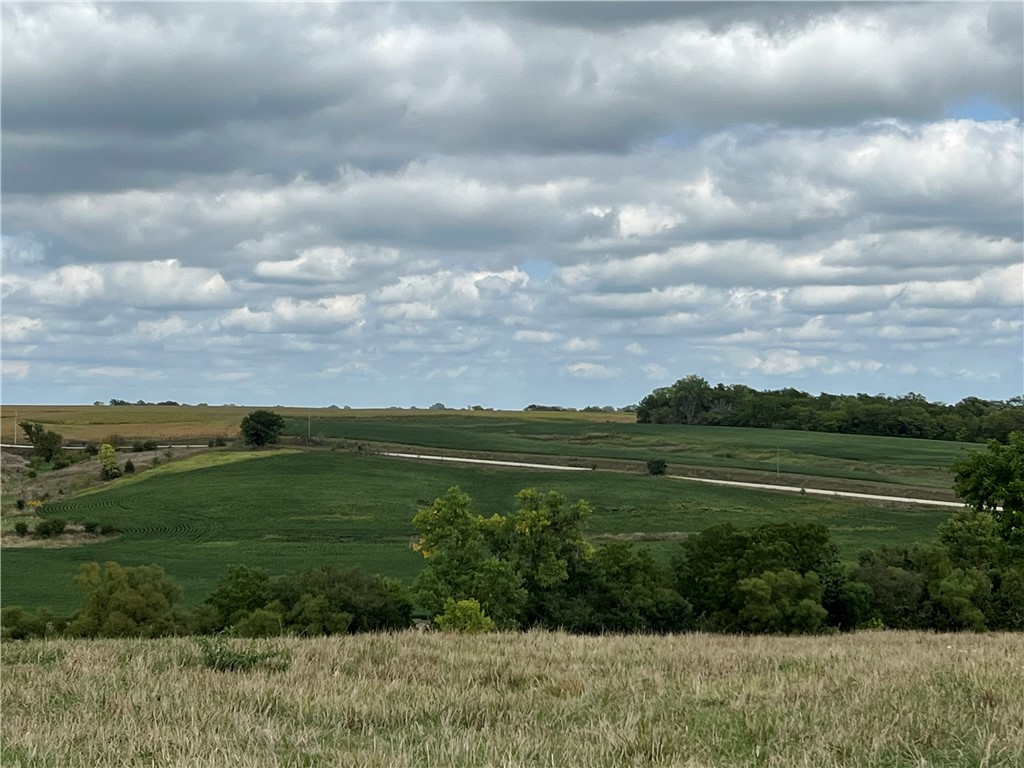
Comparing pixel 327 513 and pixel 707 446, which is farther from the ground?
pixel 707 446

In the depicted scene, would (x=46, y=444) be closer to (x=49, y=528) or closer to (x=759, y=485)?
(x=49, y=528)

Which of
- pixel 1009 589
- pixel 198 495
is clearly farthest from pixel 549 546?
pixel 198 495

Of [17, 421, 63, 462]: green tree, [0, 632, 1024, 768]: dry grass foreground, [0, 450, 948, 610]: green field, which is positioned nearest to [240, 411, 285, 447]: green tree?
[0, 450, 948, 610]: green field

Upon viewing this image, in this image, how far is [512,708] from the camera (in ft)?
34.9

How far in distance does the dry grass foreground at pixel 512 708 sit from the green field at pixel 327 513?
229ft

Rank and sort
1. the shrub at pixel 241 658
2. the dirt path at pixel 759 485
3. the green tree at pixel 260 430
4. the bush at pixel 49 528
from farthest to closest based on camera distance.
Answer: the green tree at pixel 260 430
the dirt path at pixel 759 485
the bush at pixel 49 528
the shrub at pixel 241 658

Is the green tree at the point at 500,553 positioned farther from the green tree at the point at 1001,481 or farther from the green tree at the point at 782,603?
the green tree at the point at 1001,481

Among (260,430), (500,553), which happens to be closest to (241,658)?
(500,553)

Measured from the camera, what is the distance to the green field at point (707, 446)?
144 metres

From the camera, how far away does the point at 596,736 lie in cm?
904

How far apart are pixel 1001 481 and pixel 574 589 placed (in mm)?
27961

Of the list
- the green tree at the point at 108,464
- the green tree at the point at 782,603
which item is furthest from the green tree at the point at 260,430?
the green tree at the point at 782,603

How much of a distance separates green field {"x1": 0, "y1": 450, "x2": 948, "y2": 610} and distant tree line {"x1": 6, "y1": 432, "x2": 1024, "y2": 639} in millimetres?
20321

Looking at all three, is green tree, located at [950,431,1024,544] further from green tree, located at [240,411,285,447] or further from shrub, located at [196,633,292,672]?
green tree, located at [240,411,285,447]
